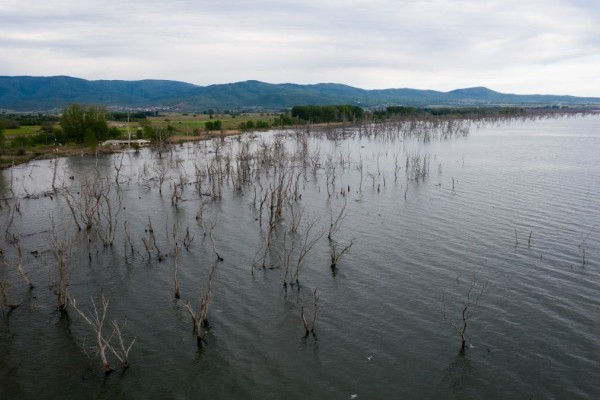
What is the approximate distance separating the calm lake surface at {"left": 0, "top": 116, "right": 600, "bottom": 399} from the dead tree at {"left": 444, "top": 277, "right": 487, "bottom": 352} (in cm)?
25

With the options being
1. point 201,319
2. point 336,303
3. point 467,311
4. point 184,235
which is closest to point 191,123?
point 184,235

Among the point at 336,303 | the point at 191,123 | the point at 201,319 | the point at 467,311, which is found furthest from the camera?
the point at 191,123

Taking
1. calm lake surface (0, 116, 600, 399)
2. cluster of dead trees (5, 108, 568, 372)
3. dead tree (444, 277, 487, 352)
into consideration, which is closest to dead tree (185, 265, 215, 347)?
cluster of dead trees (5, 108, 568, 372)

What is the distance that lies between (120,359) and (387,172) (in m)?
43.4

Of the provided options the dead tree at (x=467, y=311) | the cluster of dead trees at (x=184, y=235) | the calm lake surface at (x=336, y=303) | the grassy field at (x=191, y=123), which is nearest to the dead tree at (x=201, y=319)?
the cluster of dead trees at (x=184, y=235)

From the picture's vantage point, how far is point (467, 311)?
19.7 meters

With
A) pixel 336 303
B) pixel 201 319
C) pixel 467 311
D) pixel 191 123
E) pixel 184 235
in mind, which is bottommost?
pixel 336 303

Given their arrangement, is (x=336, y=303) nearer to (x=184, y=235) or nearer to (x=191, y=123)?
(x=184, y=235)

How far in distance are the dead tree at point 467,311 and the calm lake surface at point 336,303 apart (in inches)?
9.7

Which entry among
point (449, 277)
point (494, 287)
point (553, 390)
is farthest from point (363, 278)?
point (553, 390)

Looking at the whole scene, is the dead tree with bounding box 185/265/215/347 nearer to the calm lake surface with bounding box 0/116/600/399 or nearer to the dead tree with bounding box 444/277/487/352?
the calm lake surface with bounding box 0/116/600/399

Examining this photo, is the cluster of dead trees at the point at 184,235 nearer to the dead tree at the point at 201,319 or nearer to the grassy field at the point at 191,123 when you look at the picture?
the dead tree at the point at 201,319

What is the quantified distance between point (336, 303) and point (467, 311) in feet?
18.6

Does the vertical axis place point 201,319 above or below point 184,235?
above
